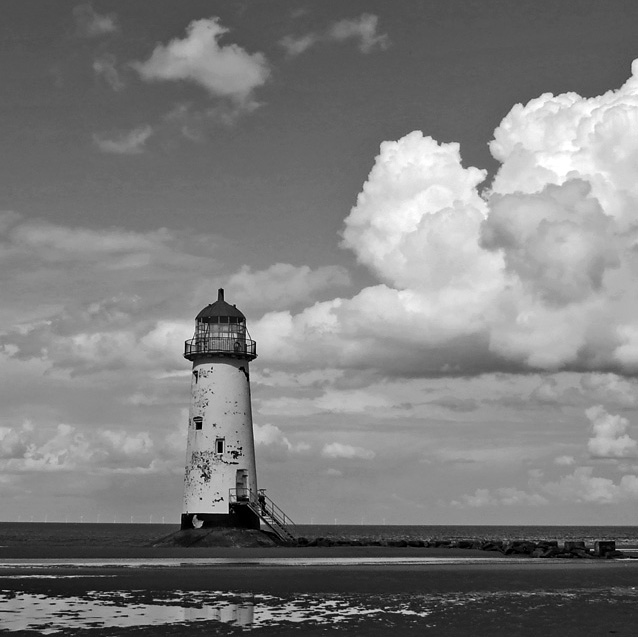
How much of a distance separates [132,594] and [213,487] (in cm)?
2342

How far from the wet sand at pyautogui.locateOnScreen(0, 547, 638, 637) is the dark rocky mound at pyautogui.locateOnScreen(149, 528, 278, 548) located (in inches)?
93.8

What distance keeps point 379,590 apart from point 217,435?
22.8m

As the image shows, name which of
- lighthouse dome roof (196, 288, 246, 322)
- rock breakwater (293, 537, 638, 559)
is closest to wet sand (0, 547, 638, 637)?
rock breakwater (293, 537, 638, 559)

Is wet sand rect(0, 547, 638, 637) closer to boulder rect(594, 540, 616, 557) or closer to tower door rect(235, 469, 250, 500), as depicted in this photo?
tower door rect(235, 469, 250, 500)

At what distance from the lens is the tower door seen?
52.9m

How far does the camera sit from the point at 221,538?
5181 centimetres

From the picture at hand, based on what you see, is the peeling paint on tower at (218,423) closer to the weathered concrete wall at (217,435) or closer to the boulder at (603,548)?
the weathered concrete wall at (217,435)

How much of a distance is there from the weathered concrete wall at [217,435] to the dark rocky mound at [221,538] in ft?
3.58

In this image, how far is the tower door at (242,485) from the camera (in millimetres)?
52906

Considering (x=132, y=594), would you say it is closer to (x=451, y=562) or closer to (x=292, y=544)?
(x=451, y=562)

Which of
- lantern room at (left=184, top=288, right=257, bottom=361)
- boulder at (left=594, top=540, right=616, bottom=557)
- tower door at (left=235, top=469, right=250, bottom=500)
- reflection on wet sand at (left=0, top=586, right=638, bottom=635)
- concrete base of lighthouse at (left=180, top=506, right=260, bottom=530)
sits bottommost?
reflection on wet sand at (left=0, top=586, right=638, bottom=635)

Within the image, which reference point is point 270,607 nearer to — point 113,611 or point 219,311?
point 113,611

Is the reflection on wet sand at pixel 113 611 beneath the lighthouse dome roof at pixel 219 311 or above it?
beneath

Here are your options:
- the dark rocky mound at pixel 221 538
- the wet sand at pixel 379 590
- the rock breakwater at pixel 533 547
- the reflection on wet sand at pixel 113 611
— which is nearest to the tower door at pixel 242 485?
the dark rocky mound at pixel 221 538
